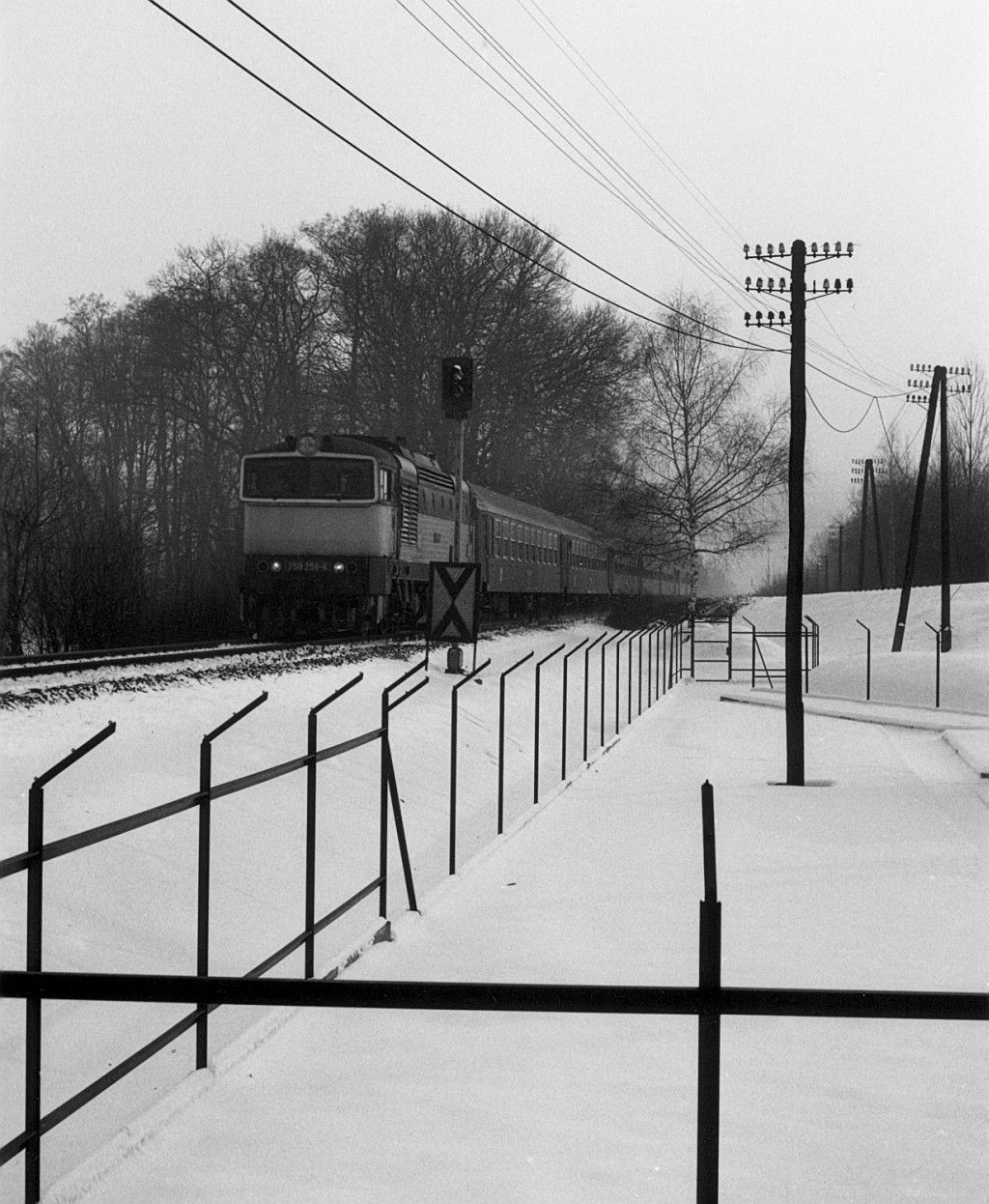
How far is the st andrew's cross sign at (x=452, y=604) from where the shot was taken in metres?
19.5

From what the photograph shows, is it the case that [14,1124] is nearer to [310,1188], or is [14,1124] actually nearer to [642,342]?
[310,1188]

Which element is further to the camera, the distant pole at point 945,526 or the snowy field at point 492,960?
the distant pole at point 945,526

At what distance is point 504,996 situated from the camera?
2.91m

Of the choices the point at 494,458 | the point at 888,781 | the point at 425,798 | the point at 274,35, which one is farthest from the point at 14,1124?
the point at 494,458

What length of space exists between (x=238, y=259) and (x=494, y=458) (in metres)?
9.48

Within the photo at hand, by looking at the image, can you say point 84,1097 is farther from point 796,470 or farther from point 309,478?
point 309,478

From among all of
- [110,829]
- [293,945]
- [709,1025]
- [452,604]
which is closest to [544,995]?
[709,1025]

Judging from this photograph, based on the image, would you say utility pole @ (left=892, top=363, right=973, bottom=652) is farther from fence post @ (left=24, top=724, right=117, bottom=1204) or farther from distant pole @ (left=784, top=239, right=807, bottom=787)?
fence post @ (left=24, top=724, right=117, bottom=1204)

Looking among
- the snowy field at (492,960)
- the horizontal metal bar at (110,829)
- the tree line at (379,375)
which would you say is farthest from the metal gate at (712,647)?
the horizontal metal bar at (110,829)

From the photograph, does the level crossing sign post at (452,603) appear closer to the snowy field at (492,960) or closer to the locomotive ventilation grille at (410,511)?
the locomotive ventilation grille at (410,511)

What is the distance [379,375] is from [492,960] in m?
38.7

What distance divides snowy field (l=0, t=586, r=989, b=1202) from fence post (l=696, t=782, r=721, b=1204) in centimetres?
151

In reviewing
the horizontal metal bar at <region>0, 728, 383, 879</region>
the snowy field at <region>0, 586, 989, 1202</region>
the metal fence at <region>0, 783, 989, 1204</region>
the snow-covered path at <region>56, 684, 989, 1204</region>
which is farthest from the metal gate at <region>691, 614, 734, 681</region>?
the metal fence at <region>0, 783, 989, 1204</region>

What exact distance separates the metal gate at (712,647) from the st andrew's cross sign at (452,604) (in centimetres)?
1237
